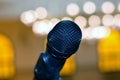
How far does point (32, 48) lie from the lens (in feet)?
50.5

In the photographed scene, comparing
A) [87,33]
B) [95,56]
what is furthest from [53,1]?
[95,56]

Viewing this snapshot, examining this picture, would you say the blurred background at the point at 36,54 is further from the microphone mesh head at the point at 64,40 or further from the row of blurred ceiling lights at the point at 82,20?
the microphone mesh head at the point at 64,40

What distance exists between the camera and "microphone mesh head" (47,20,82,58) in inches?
23.9

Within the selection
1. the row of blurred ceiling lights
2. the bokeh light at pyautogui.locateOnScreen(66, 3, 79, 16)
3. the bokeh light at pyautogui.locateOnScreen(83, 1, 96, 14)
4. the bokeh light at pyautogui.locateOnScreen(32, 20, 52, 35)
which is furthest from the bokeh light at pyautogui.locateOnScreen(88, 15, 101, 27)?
the bokeh light at pyautogui.locateOnScreen(32, 20, 52, 35)

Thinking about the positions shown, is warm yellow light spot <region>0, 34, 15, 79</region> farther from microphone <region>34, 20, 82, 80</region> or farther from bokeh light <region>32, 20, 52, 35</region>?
microphone <region>34, 20, 82, 80</region>

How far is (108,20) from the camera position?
10.5 meters

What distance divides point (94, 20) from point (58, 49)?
35.6 feet

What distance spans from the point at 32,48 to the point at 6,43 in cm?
98

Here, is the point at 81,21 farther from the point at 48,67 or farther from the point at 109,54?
the point at 48,67

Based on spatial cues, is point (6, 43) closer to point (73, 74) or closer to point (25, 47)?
point (25, 47)

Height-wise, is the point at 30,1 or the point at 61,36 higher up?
the point at 61,36

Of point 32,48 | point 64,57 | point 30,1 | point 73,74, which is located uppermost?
point 64,57

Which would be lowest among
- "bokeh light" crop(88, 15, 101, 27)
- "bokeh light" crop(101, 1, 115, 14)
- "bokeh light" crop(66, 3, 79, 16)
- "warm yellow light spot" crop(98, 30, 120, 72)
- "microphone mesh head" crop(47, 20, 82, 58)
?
"warm yellow light spot" crop(98, 30, 120, 72)

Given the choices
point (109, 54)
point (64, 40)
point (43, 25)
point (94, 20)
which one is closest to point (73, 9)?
point (94, 20)
